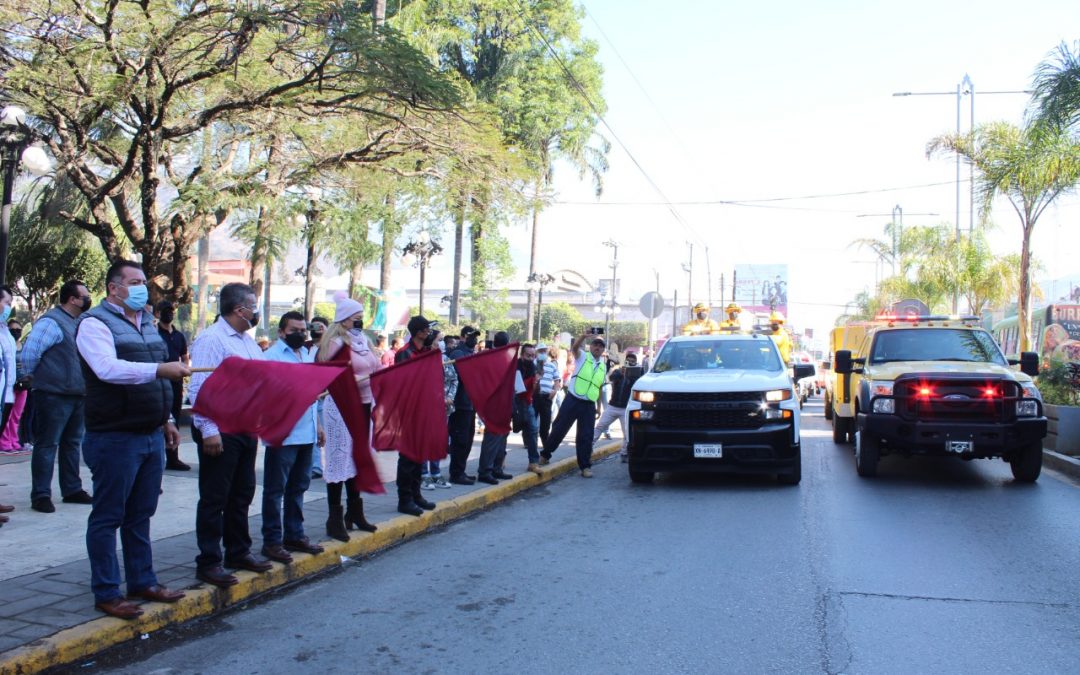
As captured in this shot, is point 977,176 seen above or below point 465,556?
above

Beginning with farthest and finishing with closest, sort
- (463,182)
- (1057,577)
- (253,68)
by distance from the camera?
(463,182), (253,68), (1057,577)

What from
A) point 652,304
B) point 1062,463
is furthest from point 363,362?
point 652,304

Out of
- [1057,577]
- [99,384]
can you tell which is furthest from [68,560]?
[1057,577]

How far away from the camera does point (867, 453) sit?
1134 cm

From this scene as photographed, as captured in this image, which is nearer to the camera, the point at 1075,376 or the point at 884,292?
the point at 1075,376

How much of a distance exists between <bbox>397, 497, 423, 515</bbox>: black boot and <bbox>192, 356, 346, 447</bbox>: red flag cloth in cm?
267

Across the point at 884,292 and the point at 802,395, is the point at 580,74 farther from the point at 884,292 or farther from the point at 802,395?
the point at 884,292

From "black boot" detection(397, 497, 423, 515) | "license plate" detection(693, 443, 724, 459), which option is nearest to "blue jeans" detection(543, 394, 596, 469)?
"license plate" detection(693, 443, 724, 459)

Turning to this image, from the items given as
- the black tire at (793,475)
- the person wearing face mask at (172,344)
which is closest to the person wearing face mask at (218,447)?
the person wearing face mask at (172,344)

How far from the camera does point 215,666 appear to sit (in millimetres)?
4598

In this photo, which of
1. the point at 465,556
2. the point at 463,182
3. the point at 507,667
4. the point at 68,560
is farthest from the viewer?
the point at 463,182

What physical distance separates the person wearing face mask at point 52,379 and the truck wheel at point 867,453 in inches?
353

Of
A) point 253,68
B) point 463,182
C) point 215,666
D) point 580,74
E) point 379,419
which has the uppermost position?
point 580,74

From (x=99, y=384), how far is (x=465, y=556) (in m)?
3.35
